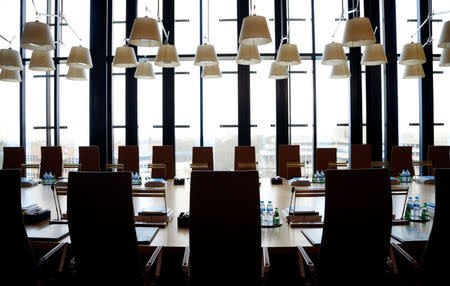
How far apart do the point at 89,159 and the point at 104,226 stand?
410cm

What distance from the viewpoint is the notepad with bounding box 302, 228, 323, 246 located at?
2.13 m

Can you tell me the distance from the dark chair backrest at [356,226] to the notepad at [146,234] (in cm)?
116

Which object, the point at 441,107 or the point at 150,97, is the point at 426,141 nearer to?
the point at 441,107

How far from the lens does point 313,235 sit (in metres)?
2.28

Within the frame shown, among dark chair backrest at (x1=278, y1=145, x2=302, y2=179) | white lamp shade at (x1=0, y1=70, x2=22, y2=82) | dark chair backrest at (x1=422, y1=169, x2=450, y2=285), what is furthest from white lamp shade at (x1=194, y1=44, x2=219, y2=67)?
white lamp shade at (x1=0, y1=70, x2=22, y2=82)

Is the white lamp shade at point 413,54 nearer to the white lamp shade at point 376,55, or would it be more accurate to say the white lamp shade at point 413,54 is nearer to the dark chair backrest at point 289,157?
the white lamp shade at point 376,55

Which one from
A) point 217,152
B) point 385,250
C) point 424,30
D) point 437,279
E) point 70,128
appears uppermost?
point 424,30

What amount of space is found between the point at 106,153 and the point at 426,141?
741cm

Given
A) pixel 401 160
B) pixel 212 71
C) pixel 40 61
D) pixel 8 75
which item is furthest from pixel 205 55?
pixel 401 160

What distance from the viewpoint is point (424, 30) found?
7.26m

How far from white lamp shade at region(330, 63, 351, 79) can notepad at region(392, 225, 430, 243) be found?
2.95 m

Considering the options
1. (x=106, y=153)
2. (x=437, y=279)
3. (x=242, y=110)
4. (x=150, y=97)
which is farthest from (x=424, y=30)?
(x=106, y=153)

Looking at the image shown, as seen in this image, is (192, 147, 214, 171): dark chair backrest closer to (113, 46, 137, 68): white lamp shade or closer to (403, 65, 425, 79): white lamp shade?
(113, 46, 137, 68): white lamp shade

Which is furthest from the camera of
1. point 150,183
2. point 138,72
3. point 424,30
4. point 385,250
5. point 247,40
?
point 424,30
